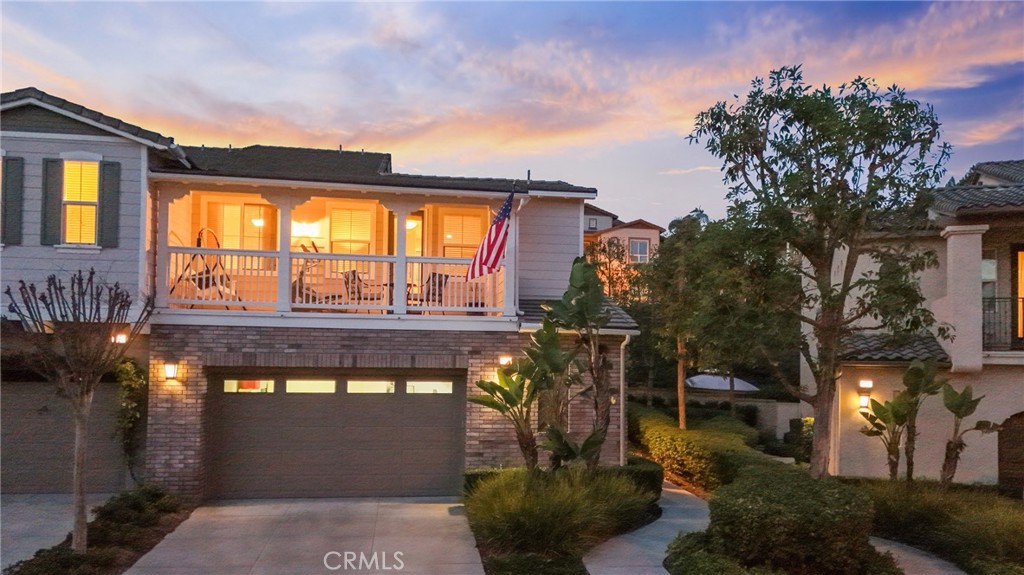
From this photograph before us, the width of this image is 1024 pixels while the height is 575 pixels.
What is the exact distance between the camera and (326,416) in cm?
1327

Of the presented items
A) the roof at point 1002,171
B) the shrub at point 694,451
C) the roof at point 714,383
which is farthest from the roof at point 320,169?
the roof at point 714,383

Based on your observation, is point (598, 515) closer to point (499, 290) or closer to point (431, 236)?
point (499, 290)

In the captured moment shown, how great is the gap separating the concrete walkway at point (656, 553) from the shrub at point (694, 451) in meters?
2.06

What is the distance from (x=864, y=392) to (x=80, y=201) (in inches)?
531

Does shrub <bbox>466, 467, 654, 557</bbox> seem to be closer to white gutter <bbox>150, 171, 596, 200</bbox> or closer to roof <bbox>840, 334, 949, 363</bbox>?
white gutter <bbox>150, 171, 596, 200</bbox>

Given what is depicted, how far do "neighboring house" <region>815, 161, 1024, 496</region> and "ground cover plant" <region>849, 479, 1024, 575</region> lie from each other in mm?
1645

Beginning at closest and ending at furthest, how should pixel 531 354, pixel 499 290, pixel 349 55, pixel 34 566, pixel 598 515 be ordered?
pixel 34 566 < pixel 598 515 < pixel 531 354 < pixel 499 290 < pixel 349 55

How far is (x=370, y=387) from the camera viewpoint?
13398 mm

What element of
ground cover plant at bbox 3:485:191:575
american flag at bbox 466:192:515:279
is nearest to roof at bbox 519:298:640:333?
american flag at bbox 466:192:515:279

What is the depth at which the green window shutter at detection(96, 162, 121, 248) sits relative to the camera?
11938 millimetres

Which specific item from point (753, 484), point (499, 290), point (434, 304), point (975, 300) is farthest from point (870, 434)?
point (434, 304)

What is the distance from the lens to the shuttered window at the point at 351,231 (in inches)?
610

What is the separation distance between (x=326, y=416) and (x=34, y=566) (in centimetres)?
542

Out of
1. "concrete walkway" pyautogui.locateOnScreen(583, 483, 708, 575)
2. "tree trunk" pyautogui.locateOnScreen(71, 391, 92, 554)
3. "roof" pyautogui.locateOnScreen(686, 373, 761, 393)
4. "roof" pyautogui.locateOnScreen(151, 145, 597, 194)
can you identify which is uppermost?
"roof" pyautogui.locateOnScreen(151, 145, 597, 194)
